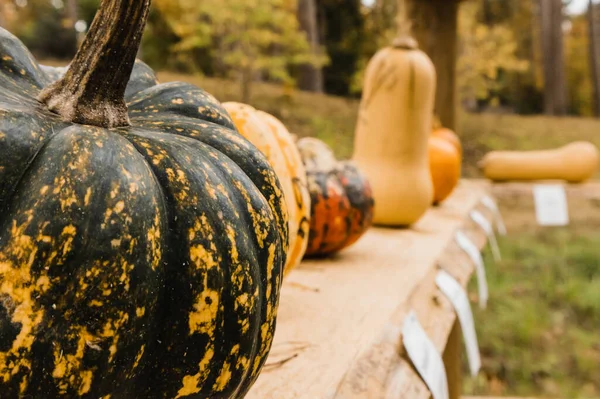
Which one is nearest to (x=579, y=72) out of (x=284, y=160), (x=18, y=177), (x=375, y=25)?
(x=375, y=25)

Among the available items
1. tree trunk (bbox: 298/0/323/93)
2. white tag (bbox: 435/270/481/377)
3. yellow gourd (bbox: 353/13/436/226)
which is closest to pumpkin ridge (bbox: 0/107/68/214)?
white tag (bbox: 435/270/481/377)

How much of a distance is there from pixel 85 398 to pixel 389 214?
1.42 m

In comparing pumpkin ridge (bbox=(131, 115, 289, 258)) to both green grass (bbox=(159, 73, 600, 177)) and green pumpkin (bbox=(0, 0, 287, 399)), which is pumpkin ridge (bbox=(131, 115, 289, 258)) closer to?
green pumpkin (bbox=(0, 0, 287, 399))

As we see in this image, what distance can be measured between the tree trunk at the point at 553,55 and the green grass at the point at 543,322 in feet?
19.7

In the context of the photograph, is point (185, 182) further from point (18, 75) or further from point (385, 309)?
point (385, 309)

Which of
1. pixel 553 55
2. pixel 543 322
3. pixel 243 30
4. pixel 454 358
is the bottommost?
pixel 543 322

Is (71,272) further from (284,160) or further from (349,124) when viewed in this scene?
(349,124)

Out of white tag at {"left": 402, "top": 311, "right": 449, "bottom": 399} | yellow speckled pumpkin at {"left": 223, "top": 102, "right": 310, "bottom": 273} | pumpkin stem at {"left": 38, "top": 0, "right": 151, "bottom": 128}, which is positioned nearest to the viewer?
pumpkin stem at {"left": 38, "top": 0, "right": 151, "bottom": 128}

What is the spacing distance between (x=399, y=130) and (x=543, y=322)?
164cm

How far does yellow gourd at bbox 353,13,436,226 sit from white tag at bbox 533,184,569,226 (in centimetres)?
77

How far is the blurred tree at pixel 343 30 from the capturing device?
8.30 metres

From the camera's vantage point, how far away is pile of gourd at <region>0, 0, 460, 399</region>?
1.42 feet

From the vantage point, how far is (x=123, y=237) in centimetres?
46

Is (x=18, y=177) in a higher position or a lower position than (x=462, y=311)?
higher
